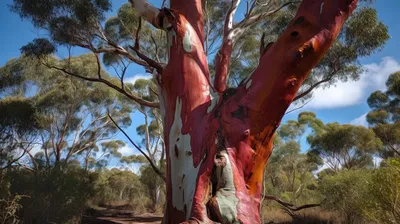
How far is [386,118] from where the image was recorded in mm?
18078

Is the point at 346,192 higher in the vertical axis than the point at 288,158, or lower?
lower

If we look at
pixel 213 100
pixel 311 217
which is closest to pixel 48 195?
pixel 213 100

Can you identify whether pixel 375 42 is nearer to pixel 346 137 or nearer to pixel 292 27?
pixel 292 27

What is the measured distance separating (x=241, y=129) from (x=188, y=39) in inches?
38.4

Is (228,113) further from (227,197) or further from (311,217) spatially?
(311,217)

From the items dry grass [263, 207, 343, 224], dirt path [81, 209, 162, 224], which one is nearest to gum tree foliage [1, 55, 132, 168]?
dirt path [81, 209, 162, 224]

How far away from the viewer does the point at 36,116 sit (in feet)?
46.0

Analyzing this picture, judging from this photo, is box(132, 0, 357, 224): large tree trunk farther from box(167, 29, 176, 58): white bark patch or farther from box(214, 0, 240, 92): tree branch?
box(214, 0, 240, 92): tree branch

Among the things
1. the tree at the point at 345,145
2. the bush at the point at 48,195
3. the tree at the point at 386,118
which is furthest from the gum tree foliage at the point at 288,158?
the bush at the point at 48,195

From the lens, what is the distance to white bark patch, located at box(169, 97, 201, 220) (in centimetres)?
187

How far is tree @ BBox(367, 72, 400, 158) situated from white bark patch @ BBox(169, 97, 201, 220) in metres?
17.1

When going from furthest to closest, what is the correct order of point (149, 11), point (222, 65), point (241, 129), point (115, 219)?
point (115, 219)
point (222, 65)
point (149, 11)
point (241, 129)

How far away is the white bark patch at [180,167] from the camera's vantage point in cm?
187

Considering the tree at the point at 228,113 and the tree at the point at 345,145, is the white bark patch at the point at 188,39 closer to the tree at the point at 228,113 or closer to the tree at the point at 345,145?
the tree at the point at 228,113
